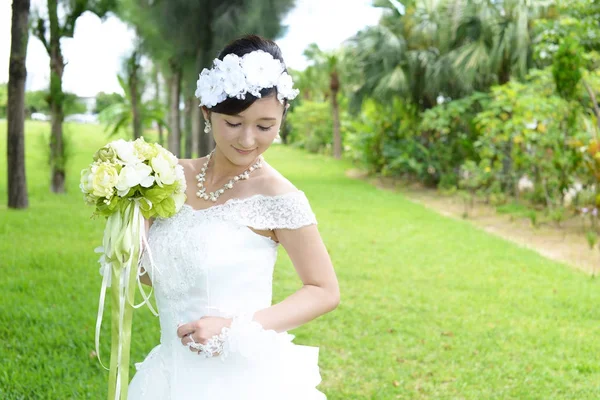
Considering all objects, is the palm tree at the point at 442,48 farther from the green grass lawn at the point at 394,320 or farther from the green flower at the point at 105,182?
the green flower at the point at 105,182

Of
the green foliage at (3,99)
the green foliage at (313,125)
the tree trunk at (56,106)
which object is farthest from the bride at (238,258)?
the green foliage at (3,99)

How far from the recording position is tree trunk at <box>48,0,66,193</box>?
1282 centimetres

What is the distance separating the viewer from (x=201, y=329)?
1830 mm

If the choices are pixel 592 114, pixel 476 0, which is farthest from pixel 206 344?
pixel 476 0

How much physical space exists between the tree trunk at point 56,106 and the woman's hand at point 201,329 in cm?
1214

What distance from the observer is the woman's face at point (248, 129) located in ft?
6.34

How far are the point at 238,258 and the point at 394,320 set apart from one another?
4.30 metres

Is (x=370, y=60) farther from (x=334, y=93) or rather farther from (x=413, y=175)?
(x=334, y=93)

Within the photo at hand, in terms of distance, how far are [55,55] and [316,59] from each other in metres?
26.0

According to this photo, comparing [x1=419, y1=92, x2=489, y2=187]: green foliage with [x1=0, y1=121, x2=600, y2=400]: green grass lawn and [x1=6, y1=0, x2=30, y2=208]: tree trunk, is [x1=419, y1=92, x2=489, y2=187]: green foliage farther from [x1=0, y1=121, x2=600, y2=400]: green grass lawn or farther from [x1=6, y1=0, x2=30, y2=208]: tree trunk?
[x1=6, y1=0, x2=30, y2=208]: tree trunk

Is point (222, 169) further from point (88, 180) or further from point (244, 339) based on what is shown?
point (244, 339)

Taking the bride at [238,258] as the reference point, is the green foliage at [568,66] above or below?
above

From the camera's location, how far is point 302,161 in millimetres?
30953

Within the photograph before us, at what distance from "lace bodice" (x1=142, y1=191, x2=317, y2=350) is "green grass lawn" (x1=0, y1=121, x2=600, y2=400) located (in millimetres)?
2345
